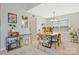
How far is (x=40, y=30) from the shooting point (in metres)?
2.33

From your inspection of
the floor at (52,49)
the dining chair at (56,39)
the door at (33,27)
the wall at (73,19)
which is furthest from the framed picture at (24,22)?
the wall at (73,19)

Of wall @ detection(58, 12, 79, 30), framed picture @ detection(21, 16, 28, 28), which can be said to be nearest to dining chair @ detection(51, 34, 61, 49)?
wall @ detection(58, 12, 79, 30)

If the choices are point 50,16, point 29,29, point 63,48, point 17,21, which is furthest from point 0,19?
point 63,48

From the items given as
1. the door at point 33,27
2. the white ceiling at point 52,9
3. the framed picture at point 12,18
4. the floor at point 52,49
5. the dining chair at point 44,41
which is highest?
the white ceiling at point 52,9

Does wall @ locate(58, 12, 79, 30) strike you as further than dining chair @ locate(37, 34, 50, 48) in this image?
No

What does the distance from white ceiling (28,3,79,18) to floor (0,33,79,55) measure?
0.41 m

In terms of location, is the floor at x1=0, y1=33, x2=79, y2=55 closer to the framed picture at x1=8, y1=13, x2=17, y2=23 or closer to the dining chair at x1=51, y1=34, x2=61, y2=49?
the dining chair at x1=51, y1=34, x2=61, y2=49

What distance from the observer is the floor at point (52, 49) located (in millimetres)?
2258

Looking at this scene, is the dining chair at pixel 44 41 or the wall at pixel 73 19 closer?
the wall at pixel 73 19

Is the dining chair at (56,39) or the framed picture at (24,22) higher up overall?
the framed picture at (24,22)

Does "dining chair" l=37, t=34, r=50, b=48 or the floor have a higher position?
"dining chair" l=37, t=34, r=50, b=48

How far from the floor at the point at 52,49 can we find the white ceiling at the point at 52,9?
0.41 metres

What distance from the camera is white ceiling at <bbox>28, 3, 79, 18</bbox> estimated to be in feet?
7.41

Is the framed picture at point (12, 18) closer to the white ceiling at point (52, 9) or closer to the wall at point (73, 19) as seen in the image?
the white ceiling at point (52, 9)
